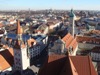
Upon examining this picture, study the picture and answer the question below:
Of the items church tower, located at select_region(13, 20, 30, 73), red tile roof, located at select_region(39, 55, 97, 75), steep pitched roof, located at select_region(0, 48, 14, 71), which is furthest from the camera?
church tower, located at select_region(13, 20, 30, 73)

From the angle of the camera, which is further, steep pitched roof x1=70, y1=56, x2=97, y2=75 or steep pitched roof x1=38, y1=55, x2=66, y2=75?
steep pitched roof x1=38, y1=55, x2=66, y2=75

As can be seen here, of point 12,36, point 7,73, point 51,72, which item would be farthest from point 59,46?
point 12,36

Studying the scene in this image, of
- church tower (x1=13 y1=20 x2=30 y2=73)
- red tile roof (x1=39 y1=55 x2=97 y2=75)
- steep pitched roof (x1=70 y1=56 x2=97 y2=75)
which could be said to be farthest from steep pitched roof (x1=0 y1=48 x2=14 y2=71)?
steep pitched roof (x1=70 y1=56 x2=97 y2=75)

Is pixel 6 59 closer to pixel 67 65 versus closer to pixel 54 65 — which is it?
pixel 54 65

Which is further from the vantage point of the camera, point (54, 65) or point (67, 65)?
point (54, 65)

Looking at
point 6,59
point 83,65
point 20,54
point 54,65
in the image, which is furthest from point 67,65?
point 6,59

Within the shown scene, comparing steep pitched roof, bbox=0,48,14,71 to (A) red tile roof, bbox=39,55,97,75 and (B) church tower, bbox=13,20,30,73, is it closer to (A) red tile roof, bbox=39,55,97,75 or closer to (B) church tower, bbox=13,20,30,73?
(B) church tower, bbox=13,20,30,73

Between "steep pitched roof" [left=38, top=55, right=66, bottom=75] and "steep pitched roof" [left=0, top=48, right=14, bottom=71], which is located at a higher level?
"steep pitched roof" [left=38, top=55, right=66, bottom=75]

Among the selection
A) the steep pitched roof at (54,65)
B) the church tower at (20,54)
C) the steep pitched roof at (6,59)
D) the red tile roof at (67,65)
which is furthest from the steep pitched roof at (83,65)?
the steep pitched roof at (6,59)

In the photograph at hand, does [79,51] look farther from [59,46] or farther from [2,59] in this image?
[2,59]

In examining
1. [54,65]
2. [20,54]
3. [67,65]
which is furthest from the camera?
[20,54]
